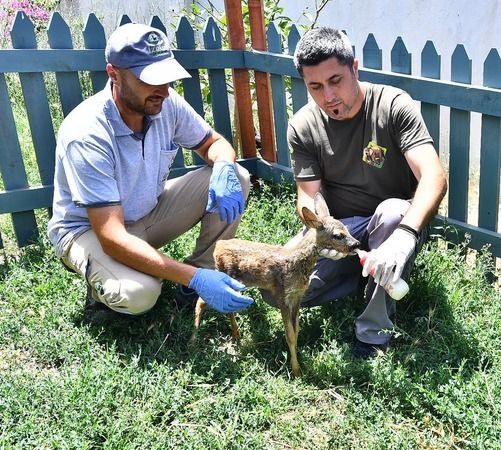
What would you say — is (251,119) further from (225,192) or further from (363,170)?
(363,170)

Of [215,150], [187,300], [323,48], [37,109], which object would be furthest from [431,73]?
[37,109]

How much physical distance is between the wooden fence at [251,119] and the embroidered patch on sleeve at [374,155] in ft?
2.66

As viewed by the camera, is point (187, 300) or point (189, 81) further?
point (189, 81)

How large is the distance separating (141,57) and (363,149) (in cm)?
150

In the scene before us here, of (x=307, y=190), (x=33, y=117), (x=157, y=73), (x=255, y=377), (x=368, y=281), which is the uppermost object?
(x=157, y=73)

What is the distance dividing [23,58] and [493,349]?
162 inches

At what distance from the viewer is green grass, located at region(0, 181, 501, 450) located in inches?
126

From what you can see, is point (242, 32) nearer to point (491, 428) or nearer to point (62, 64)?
point (62, 64)

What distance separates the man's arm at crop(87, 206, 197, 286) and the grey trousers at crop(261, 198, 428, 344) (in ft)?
2.16

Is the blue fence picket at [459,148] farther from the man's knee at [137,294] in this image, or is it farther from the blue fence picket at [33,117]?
the blue fence picket at [33,117]

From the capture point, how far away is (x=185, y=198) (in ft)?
14.8

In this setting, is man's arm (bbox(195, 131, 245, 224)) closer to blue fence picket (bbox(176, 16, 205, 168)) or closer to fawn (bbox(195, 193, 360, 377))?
fawn (bbox(195, 193, 360, 377))

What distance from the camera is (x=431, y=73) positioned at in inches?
176

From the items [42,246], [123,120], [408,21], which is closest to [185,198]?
[123,120]
